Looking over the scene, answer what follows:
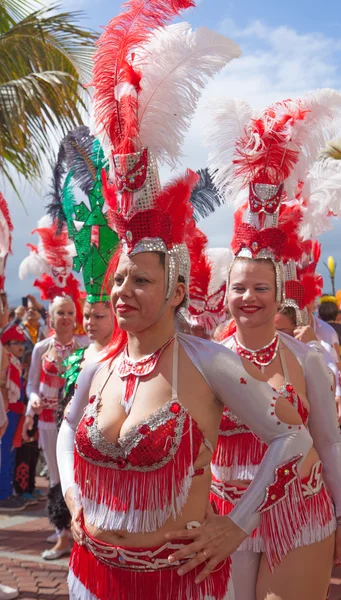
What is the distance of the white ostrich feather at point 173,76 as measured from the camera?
101 inches

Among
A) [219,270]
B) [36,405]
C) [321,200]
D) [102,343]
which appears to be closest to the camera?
[321,200]

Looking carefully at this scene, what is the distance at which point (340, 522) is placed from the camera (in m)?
3.17

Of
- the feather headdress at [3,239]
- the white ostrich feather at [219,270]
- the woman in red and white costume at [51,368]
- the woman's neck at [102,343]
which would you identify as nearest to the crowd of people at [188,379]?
the woman's neck at [102,343]

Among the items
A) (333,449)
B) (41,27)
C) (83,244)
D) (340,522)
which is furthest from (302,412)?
(41,27)

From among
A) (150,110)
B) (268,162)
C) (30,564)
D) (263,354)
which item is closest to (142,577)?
(263,354)

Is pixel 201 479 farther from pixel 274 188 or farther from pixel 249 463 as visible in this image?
pixel 274 188

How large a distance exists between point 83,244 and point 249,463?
5.16 feet

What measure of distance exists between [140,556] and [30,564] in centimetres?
373

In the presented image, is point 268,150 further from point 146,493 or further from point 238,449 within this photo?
point 146,493

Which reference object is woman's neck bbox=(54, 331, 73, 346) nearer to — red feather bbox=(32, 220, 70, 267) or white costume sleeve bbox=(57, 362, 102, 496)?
red feather bbox=(32, 220, 70, 267)

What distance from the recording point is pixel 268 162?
3486 millimetres

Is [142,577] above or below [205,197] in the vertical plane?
below

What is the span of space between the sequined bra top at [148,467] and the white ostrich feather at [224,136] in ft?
5.57

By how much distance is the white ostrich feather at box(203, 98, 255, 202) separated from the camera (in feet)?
12.1
